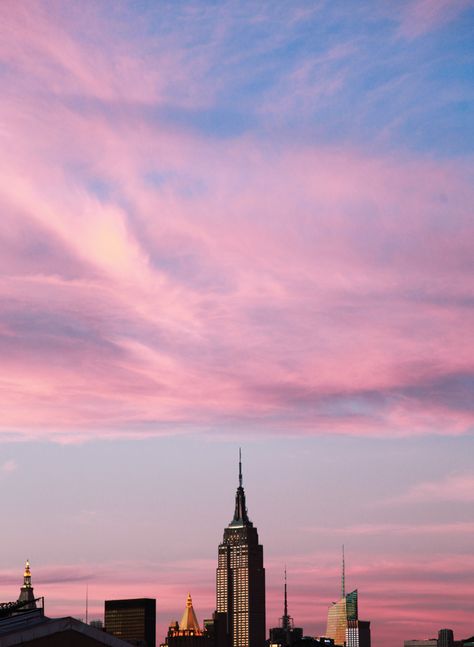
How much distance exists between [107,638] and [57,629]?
748 centimetres

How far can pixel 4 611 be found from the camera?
138875mm

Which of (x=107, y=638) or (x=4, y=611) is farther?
(x=4, y=611)

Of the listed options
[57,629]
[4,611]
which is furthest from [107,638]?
[4,611]

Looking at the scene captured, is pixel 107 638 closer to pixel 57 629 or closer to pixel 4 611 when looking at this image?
pixel 57 629

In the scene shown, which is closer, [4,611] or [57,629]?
[57,629]

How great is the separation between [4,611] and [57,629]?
2741 cm

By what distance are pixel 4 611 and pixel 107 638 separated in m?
23.4

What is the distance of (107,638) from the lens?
392ft

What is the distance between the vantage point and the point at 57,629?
11338 cm
